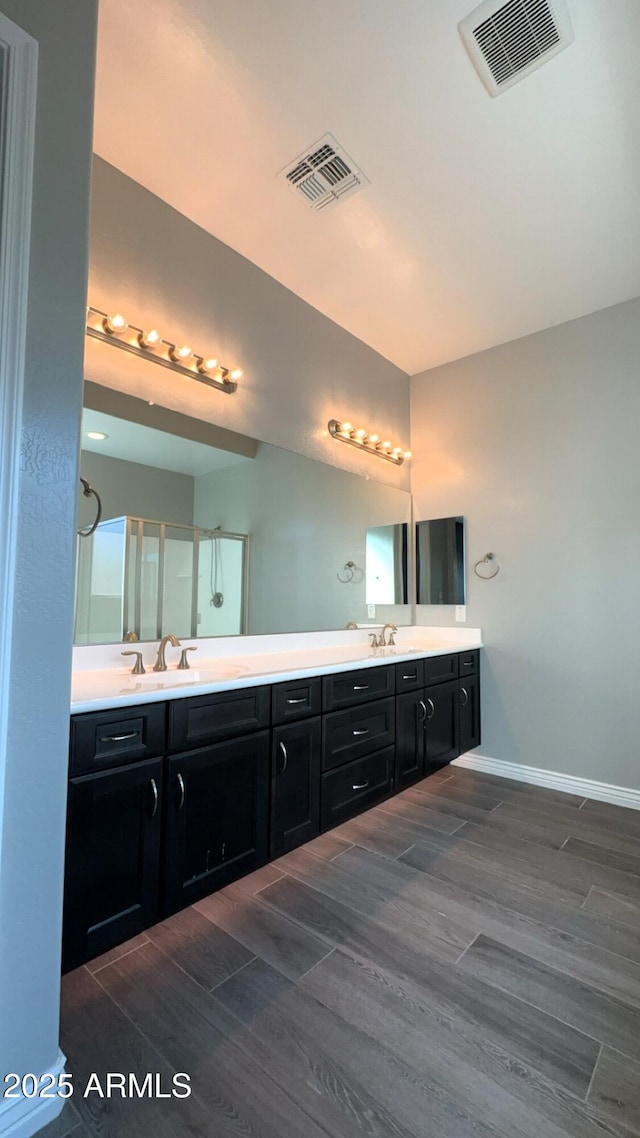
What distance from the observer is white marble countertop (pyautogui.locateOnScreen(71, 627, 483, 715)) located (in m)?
1.50

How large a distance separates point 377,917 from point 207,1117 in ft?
2.66

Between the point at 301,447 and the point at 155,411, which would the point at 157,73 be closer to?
the point at 155,411

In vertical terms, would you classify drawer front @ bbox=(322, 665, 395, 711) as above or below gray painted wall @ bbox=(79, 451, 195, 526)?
below

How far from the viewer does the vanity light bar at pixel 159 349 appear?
77.0 inches

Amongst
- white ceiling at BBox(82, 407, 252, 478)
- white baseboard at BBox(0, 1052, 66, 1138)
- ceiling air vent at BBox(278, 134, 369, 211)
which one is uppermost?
ceiling air vent at BBox(278, 134, 369, 211)

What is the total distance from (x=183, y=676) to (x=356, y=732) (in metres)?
0.83

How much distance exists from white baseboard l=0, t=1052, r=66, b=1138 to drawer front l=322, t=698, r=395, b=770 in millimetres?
1219

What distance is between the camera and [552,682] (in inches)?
119

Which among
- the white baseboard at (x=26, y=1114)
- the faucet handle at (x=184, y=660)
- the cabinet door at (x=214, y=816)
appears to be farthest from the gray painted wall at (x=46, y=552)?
the faucet handle at (x=184, y=660)

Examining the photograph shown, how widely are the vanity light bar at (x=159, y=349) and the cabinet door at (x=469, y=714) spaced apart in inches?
88.7

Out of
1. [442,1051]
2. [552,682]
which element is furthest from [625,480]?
[442,1051]

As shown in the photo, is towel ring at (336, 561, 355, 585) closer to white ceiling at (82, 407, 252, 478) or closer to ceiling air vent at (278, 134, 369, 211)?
white ceiling at (82, 407, 252, 478)

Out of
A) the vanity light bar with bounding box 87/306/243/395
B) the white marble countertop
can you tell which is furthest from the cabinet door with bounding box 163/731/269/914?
the vanity light bar with bounding box 87/306/243/395

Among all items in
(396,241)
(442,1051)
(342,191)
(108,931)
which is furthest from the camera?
(396,241)
